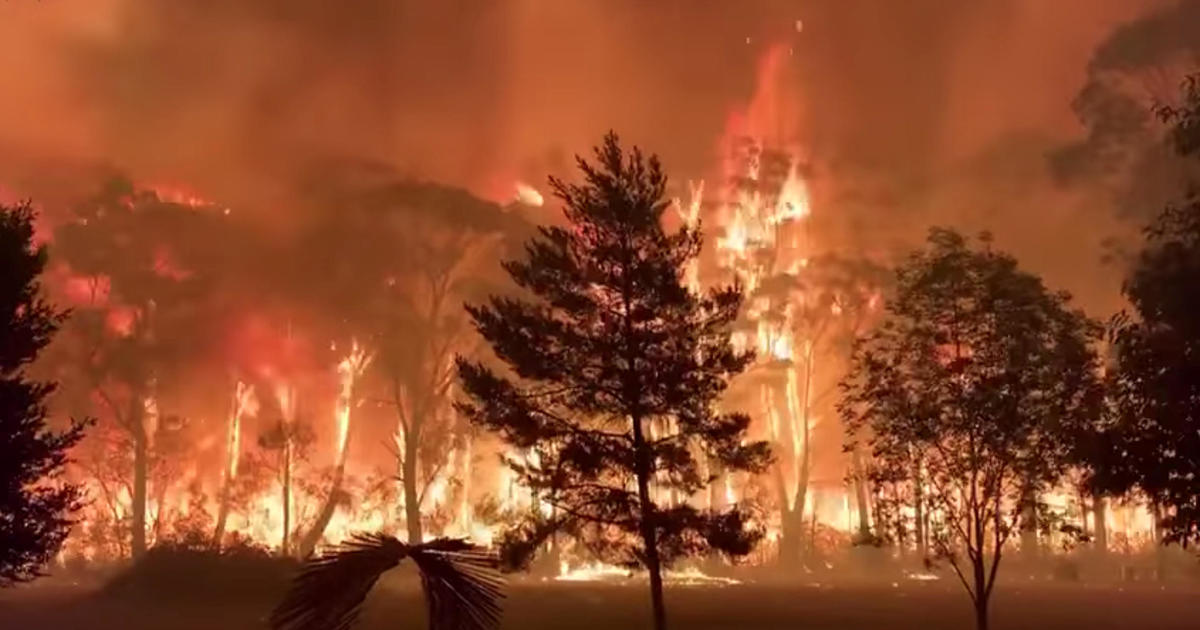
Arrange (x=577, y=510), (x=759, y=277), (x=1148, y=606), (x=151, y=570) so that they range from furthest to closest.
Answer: (x=759, y=277) → (x=151, y=570) → (x=1148, y=606) → (x=577, y=510)

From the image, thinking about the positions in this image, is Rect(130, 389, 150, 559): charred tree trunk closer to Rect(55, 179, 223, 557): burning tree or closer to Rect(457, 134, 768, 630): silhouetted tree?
Rect(55, 179, 223, 557): burning tree

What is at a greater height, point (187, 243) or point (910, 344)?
point (187, 243)

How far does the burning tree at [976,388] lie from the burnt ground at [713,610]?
25.3 feet

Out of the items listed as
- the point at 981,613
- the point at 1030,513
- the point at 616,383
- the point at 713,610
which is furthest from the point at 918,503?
the point at 713,610

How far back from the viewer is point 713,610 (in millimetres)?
32469

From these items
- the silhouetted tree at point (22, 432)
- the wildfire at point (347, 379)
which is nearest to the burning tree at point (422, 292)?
the wildfire at point (347, 379)

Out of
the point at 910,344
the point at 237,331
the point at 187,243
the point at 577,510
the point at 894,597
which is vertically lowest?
the point at 894,597

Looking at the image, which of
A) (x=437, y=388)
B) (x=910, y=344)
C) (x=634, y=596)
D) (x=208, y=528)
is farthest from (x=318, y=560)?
(x=208, y=528)

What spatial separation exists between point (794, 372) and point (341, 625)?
200 ft

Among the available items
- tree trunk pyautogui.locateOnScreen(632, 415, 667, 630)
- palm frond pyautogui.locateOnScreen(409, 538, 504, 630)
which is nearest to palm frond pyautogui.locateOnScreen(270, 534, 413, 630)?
palm frond pyautogui.locateOnScreen(409, 538, 504, 630)

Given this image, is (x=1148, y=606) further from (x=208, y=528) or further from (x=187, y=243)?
(x=187, y=243)

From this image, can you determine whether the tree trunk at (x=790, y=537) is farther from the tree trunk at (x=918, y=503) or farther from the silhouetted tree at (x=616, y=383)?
the tree trunk at (x=918, y=503)

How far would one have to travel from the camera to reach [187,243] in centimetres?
6131

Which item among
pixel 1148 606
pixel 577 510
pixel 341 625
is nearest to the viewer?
pixel 341 625
